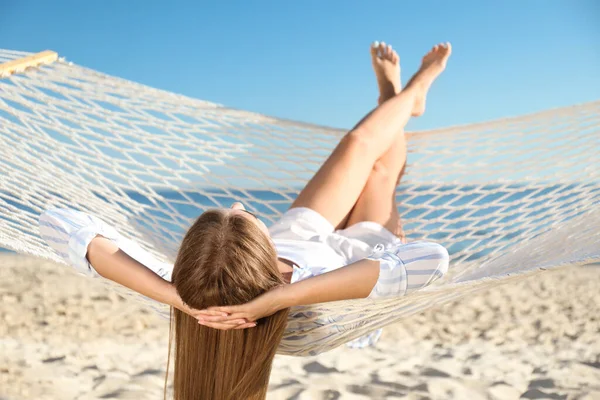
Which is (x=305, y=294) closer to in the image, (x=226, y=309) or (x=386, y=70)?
A: (x=226, y=309)

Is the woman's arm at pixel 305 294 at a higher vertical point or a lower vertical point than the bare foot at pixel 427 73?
lower

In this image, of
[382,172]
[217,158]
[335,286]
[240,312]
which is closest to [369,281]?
[335,286]

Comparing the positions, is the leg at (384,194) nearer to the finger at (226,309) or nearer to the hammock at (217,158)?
the hammock at (217,158)

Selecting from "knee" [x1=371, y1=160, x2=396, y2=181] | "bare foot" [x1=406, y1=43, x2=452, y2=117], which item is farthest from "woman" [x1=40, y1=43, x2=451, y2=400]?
"bare foot" [x1=406, y1=43, x2=452, y2=117]

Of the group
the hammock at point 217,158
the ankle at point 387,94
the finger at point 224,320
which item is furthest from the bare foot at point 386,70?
the finger at point 224,320

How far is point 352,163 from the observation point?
1742mm

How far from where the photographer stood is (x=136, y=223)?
1855 millimetres

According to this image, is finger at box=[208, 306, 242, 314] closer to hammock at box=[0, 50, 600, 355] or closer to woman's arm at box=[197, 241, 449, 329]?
woman's arm at box=[197, 241, 449, 329]

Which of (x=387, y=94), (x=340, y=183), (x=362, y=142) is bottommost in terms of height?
(x=340, y=183)

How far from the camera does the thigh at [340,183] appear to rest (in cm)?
169

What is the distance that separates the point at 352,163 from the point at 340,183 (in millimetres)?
71

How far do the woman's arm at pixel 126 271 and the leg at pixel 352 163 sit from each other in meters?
0.67

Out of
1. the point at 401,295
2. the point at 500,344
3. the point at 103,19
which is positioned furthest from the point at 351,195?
the point at 103,19

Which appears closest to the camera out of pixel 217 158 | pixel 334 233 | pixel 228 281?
pixel 228 281
